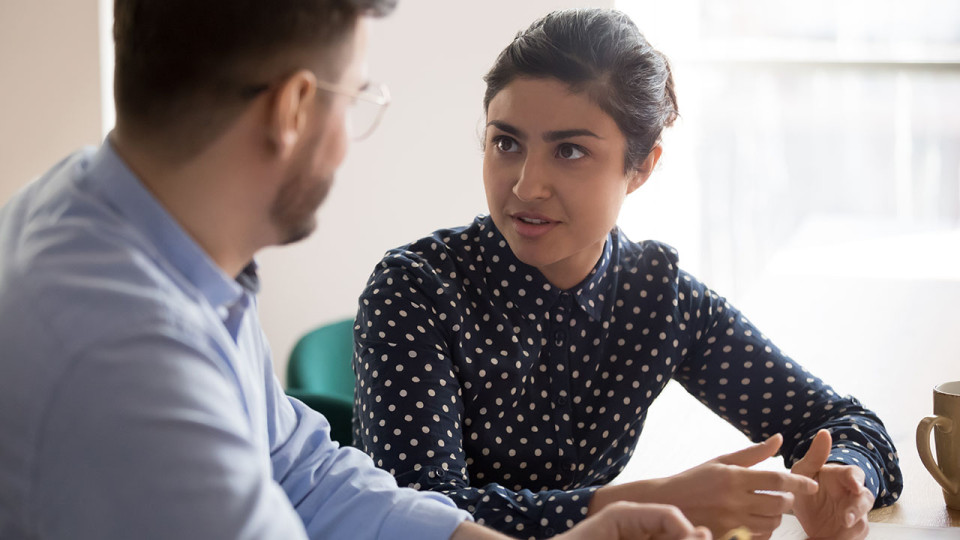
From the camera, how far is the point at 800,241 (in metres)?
3.55

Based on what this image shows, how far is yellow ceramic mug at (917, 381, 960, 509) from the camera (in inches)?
54.9

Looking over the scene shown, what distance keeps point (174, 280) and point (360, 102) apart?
269 millimetres

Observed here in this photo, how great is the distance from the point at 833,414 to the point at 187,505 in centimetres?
116

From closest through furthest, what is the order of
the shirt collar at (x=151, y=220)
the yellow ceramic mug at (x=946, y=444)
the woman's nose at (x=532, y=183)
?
the shirt collar at (x=151, y=220), the yellow ceramic mug at (x=946, y=444), the woman's nose at (x=532, y=183)

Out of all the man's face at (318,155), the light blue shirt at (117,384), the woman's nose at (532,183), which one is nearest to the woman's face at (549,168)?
the woman's nose at (532,183)

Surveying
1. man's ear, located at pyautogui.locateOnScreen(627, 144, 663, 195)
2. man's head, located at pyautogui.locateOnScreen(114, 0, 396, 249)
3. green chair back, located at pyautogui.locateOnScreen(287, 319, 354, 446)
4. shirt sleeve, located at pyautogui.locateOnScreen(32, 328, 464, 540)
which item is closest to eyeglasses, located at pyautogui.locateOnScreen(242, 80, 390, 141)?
man's head, located at pyautogui.locateOnScreen(114, 0, 396, 249)

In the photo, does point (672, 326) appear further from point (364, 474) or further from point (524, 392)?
point (364, 474)

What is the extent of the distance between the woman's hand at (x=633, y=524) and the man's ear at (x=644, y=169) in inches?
28.8

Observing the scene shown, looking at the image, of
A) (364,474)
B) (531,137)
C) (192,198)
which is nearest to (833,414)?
(531,137)

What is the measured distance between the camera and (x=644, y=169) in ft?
5.58

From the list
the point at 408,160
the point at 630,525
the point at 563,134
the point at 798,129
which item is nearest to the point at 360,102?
the point at 630,525

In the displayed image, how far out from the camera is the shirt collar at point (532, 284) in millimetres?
1622

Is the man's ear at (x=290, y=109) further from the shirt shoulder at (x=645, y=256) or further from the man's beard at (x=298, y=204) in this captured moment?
the shirt shoulder at (x=645, y=256)

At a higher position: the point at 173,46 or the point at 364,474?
the point at 173,46
